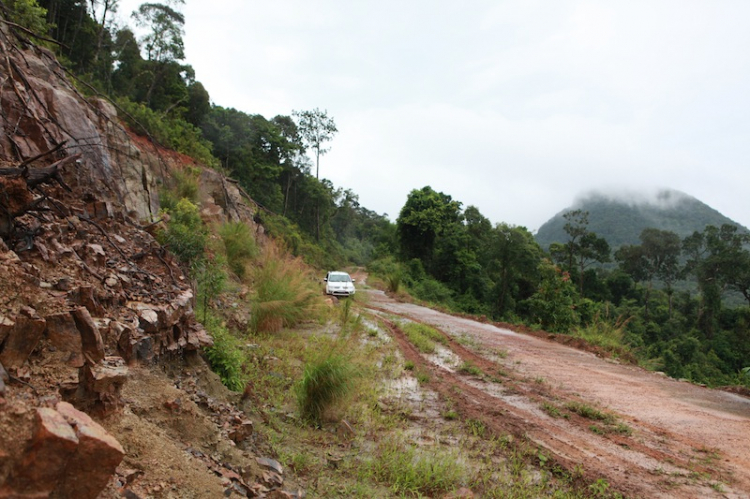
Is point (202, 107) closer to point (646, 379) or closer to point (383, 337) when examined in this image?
point (383, 337)

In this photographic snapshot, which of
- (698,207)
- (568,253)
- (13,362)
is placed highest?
(698,207)

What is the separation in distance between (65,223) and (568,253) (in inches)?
1421

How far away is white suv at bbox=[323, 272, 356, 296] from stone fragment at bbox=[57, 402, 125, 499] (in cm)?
A: 1496

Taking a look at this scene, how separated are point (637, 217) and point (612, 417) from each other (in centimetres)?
11399

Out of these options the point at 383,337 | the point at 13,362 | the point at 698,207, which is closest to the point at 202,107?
the point at 383,337

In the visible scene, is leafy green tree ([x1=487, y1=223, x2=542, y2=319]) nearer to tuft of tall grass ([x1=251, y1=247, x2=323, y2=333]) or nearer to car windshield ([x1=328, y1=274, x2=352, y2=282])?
car windshield ([x1=328, y1=274, x2=352, y2=282])

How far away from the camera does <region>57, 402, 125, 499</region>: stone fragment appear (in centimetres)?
159

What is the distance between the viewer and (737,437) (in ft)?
18.1

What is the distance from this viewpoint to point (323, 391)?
15.9 feet

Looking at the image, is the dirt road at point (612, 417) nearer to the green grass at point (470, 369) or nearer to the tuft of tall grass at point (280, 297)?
the green grass at point (470, 369)

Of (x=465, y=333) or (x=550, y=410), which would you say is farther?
(x=465, y=333)

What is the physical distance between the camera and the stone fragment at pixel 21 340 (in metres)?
2.03

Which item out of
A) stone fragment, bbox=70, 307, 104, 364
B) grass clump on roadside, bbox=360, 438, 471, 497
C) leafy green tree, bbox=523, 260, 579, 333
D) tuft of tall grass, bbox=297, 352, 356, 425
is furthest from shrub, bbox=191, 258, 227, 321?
leafy green tree, bbox=523, 260, 579, 333

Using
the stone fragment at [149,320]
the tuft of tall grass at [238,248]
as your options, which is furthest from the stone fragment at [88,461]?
the tuft of tall grass at [238,248]
